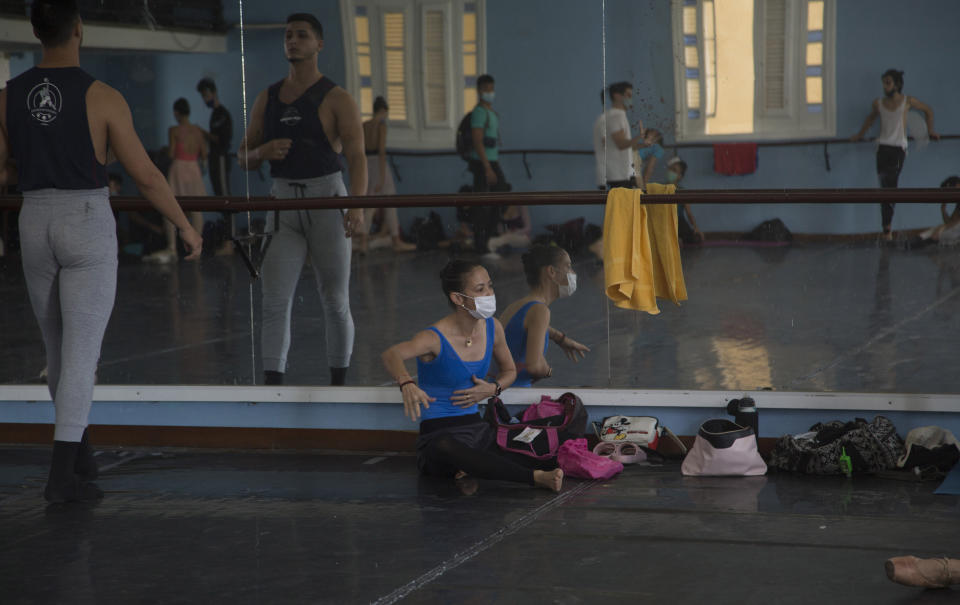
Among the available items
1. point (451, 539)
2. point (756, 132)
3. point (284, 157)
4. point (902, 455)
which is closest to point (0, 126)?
point (284, 157)

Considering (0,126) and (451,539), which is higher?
(0,126)

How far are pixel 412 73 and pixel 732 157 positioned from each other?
1.38m

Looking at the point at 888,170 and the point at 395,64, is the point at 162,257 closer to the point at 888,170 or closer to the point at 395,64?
the point at 395,64

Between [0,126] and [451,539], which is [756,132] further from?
[0,126]

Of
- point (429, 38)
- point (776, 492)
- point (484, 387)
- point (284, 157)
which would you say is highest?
point (429, 38)

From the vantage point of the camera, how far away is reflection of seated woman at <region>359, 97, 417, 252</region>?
194 inches

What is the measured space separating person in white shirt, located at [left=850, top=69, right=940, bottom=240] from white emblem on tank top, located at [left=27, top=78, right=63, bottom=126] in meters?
3.01

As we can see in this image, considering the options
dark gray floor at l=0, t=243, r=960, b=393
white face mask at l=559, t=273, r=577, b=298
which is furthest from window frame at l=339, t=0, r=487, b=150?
white face mask at l=559, t=273, r=577, b=298

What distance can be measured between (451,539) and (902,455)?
1748 mm

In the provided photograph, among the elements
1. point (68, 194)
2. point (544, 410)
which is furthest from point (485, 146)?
point (68, 194)

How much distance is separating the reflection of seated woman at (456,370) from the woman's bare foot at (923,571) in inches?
64.1

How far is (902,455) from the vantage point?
418 cm

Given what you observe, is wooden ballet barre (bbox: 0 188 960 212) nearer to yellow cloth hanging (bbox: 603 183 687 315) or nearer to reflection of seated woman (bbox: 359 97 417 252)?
yellow cloth hanging (bbox: 603 183 687 315)

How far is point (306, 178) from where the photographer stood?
5.00m
